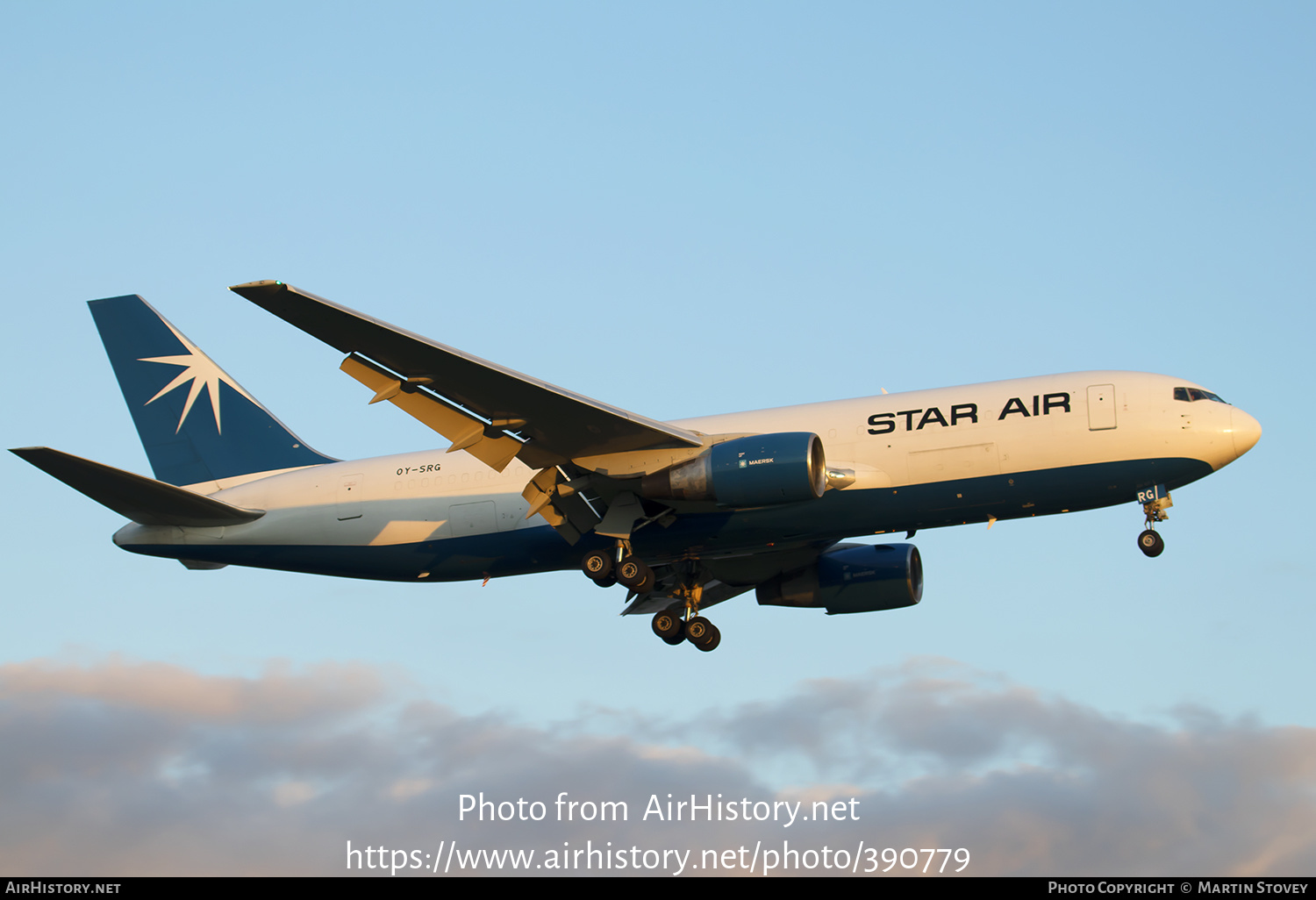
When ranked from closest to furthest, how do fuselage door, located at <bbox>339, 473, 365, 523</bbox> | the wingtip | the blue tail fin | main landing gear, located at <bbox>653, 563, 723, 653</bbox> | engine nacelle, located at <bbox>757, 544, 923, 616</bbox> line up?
the wingtip → fuselage door, located at <bbox>339, 473, 365, 523</bbox> → main landing gear, located at <bbox>653, 563, 723, 653</bbox> → engine nacelle, located at <bbox>757, 544, 923, 616</bbox> → the blue tail fin

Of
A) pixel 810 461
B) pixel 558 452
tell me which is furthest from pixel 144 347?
pixel 810 461

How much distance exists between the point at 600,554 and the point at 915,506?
7064 mm

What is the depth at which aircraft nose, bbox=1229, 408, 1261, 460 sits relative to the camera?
90.8 ft

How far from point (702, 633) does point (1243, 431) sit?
13.4m

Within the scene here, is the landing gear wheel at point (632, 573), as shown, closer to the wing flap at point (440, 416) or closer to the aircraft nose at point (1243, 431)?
the wing flap at point (440, 416)

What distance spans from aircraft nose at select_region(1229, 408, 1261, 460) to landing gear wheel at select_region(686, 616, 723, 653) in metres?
12.9

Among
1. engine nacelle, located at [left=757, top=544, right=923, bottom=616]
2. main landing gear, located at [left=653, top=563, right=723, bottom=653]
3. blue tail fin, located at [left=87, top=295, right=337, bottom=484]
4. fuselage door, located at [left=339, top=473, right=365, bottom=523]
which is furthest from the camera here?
blue tail fin, located at [left=87, top=295, right=337, bottom=484]

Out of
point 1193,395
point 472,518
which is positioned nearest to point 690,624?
point 472,518

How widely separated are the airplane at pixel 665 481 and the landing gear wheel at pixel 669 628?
→ 50 millimetres

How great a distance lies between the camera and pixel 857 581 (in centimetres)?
3406

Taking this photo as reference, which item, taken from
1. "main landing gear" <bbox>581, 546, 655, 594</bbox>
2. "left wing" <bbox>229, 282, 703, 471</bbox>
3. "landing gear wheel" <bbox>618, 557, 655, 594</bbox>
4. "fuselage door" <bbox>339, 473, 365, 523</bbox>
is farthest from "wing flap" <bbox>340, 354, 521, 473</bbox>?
"fuselage door" <bbox>339, 473, 365, 523</bbox>

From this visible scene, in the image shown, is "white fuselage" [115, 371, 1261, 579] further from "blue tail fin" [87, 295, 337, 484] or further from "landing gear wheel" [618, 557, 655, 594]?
"blue tail fin" [87, 295, 337, 484]

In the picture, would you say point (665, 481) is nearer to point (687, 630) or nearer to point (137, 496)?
point (687, 630)

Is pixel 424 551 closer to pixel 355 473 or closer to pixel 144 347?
pixel 355 473
